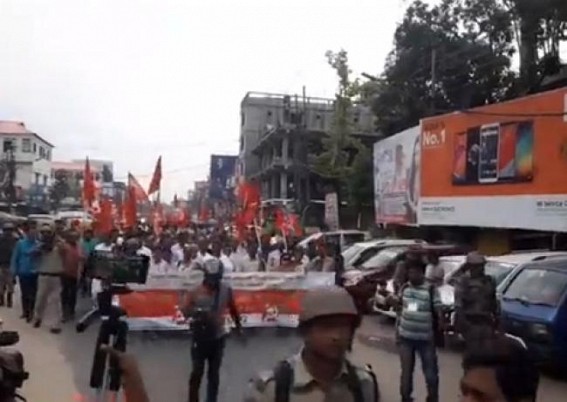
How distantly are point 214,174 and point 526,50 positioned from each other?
3008 centimetres

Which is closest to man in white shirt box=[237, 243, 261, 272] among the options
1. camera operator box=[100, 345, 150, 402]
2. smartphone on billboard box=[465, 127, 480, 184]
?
smartphone on billboard box=[465, 127, 480, 184]

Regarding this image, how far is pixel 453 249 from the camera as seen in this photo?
780 inches

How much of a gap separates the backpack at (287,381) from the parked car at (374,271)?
47.1 feet

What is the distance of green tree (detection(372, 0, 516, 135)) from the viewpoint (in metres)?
38.8

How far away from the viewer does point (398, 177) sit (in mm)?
32438

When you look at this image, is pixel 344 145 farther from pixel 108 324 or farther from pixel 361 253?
pixel 108 324

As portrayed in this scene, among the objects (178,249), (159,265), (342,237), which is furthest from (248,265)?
(342,237)

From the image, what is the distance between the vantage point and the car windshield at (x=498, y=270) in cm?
1488

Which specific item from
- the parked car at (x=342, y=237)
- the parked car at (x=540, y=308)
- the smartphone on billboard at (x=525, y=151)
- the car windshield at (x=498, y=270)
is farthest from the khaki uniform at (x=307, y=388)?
the parked car at (x=342, y=237)

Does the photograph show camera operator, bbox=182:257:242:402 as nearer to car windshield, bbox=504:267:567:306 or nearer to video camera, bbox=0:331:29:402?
video camera, bbox=0:331:29:402

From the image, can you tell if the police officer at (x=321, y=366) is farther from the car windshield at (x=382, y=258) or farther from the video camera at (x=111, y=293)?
the car windshield at (x=382, y=258)

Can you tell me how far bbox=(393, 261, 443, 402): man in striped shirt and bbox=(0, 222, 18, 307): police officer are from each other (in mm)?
10478

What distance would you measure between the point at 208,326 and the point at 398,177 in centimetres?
2450

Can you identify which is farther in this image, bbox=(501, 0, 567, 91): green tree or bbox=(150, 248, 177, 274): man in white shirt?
bbox=(501, 0, 567, 91): green tree
